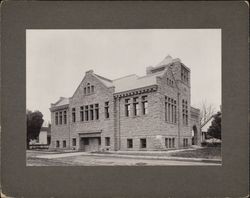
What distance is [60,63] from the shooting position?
3.98 m

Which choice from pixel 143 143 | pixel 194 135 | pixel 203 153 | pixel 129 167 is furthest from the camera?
pixel 194 135

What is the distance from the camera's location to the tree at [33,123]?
12.6ft

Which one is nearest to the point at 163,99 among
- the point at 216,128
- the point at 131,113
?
the point at 131,113

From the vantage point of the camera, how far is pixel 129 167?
12.4ft

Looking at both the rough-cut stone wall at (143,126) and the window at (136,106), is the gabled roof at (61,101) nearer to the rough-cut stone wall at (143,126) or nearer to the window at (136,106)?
the rough-cut stone wall at (143,126)

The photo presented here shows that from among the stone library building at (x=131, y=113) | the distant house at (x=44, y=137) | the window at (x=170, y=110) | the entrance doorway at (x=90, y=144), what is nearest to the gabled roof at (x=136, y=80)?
the stone library building at (x=131, y=113)

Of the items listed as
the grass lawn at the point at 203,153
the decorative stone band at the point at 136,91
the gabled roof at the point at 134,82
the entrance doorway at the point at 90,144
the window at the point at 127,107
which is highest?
the gabled roof at the point at 134,82

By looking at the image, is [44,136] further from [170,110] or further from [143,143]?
[170,110]

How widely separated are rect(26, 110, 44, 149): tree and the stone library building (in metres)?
0.19

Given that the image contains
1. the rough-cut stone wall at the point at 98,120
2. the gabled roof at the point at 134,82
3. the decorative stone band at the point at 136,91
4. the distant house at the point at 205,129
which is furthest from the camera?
the rough-cut stone wall at the point at 98,120

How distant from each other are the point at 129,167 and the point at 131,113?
827mm

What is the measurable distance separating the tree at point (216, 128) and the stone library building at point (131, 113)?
0.22 metres

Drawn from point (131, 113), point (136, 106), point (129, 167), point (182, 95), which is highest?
point (182, 95)

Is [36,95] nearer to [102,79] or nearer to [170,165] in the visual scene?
[102,79]
